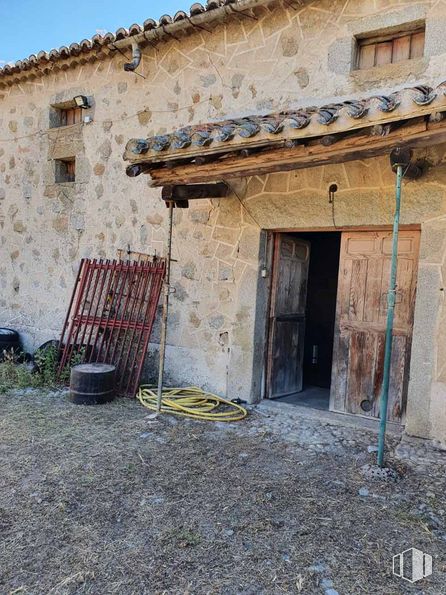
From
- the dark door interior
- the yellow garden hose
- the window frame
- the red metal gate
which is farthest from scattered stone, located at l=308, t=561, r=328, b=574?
the dark door interior

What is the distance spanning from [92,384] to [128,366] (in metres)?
0.77

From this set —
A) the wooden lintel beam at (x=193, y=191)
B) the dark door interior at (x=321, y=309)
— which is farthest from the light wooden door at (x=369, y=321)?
the dark door interior at (x=321, y=309)

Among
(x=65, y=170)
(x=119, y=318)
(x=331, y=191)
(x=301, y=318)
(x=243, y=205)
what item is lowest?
(x=119, y=318)

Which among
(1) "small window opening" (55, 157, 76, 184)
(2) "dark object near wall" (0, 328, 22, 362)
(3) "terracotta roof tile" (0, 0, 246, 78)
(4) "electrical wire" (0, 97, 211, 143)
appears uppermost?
(3) "terracotta roof tile" (0, 0, 246, 78)

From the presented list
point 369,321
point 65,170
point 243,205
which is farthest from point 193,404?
point 65,170

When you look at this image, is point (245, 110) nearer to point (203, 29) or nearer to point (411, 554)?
point (203, 29)

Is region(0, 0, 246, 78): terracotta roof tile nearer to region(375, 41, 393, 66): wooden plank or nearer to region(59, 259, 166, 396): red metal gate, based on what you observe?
region(375, 41, 393, 66): wooden plank

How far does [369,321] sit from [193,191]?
237 centimetres

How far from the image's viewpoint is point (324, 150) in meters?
3.63

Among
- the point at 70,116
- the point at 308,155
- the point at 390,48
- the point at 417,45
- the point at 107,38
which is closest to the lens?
the point at 308,155

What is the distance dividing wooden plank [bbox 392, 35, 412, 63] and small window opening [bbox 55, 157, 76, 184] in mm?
4770

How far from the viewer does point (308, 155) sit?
12.3ft

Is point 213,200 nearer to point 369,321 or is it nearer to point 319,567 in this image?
point 369,321

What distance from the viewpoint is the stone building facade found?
4.33 metres
